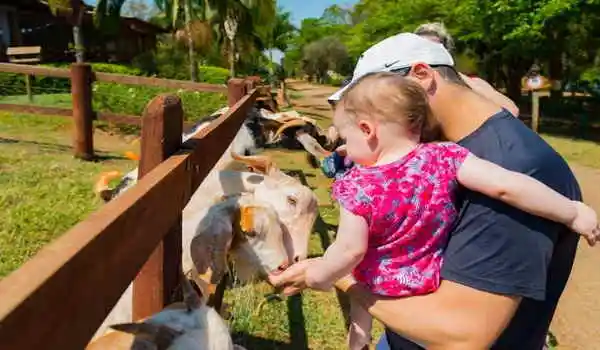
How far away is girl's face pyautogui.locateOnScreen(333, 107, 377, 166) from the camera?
1695 mm

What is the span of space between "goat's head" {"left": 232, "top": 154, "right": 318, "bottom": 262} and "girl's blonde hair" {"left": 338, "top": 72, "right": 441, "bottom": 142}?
3.59ft

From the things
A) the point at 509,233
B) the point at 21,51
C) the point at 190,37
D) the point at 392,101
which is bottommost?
the point at 509,233

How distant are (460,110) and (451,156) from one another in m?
0.15

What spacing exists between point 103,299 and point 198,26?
26.4m

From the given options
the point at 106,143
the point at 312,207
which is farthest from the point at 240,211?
the point at 106,143

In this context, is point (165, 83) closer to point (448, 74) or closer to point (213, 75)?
point (448, 74)

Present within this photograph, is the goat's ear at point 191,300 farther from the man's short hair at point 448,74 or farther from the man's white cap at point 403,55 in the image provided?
the man's short hair at point 448,74

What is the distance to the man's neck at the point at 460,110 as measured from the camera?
170cm

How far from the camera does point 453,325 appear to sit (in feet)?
5.43

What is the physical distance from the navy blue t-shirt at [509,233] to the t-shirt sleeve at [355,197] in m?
0.26

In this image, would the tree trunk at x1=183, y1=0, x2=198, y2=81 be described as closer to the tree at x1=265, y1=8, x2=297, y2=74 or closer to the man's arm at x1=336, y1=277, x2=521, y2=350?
the man's arm at x1=336, y1=277, x2=521, y2=350

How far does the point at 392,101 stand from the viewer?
1.62m

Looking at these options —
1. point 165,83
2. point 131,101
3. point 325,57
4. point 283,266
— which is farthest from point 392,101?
point 325,57

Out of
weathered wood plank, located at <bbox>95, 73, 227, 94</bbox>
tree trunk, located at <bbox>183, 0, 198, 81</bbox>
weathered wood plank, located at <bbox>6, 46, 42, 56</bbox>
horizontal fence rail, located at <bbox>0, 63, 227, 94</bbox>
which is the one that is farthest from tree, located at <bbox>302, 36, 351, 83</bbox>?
weathered wood plank, located at <bbox>95, 73, 227, 94</bbox>
